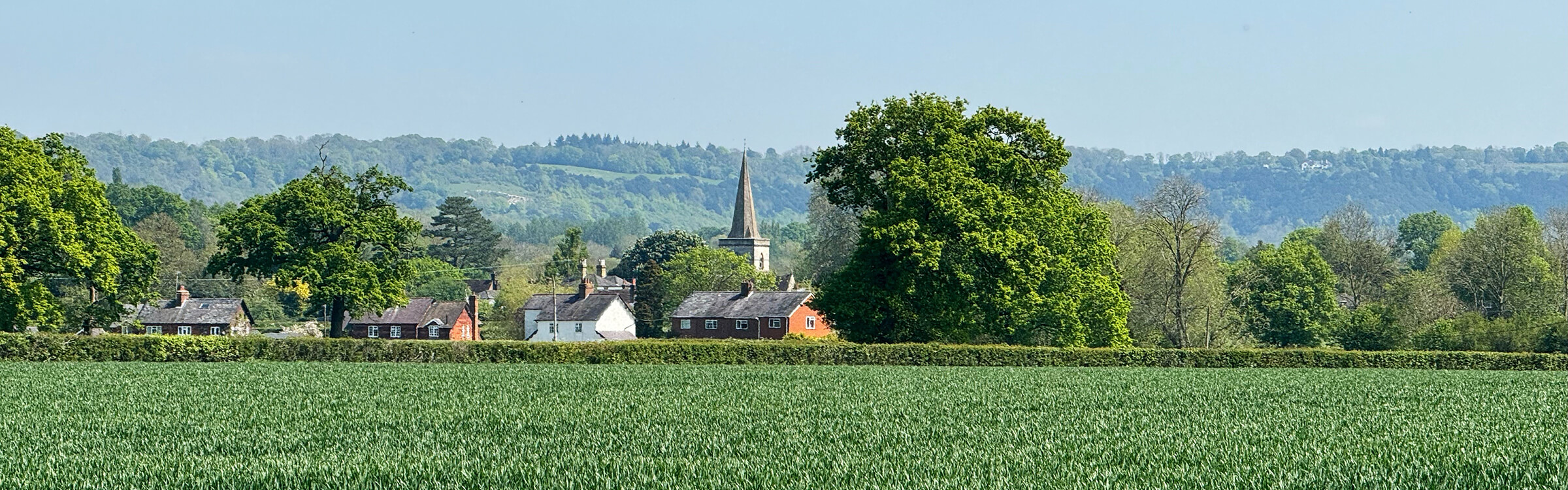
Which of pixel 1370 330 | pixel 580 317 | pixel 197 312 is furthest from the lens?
pixel 580 317

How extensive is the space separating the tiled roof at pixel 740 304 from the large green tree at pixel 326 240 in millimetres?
38070

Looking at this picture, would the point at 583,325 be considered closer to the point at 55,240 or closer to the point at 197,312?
the point at 197,312

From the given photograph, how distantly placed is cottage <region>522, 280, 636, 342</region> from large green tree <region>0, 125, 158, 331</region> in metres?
55.6

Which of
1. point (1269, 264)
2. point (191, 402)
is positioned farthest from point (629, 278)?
point (191, 402)

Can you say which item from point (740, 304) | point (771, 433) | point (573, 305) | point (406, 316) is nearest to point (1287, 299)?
point (740, 304)

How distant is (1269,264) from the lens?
8862 centimetres

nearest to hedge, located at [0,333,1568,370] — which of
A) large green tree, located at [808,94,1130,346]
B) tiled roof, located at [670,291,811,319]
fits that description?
large green tree, located at [808,94,1130,346]

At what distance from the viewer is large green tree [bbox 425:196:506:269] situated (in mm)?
160375

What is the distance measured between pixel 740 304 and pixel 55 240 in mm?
56589

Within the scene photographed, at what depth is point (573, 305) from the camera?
121375 mm

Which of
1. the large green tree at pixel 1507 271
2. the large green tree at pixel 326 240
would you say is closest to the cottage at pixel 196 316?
the large green tree at pixel 326 240

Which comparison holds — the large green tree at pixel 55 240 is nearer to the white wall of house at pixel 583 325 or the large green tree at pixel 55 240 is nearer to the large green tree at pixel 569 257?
the white wall of house at pixel 583 325

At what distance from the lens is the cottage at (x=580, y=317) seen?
11838 centimetres

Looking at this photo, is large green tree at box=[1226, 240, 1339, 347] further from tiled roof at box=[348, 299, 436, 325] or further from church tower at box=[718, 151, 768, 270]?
church tower at box=[718, 151, 768, 270]
